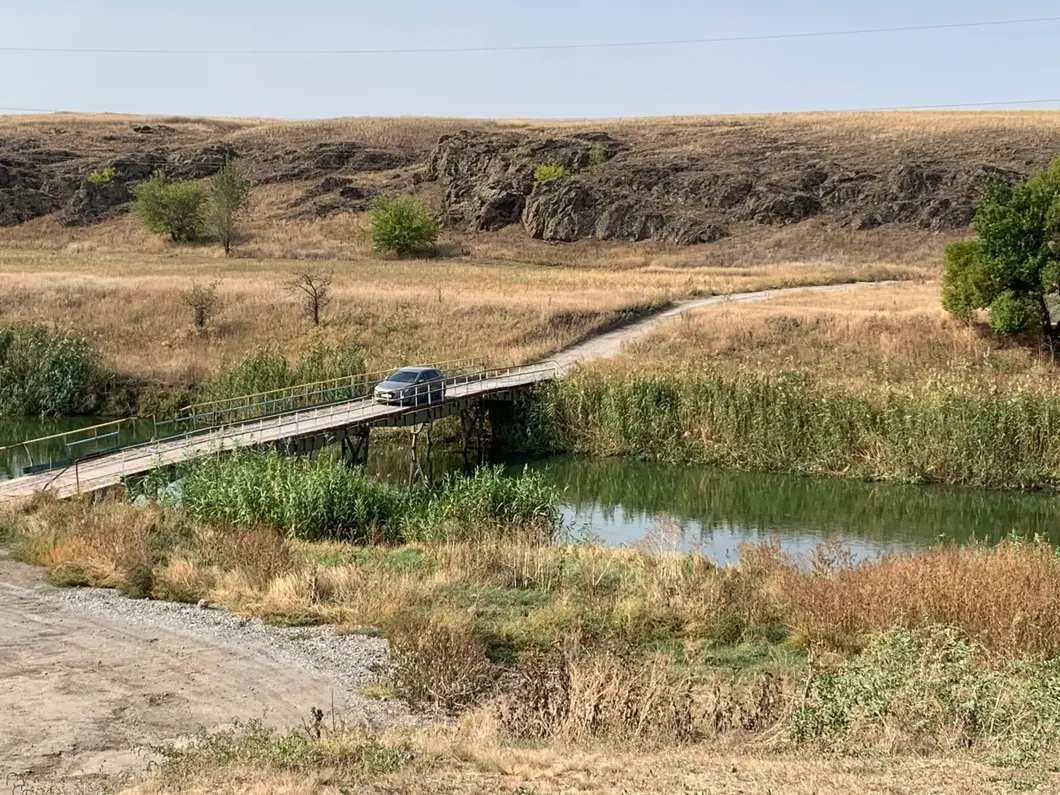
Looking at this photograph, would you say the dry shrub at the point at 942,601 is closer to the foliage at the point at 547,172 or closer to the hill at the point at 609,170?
the hill at the point at 609,170

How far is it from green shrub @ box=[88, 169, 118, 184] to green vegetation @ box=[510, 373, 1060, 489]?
79337 mm

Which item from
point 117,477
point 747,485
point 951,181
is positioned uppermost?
point 951,181

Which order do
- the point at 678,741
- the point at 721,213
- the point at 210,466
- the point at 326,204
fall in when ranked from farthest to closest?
the point at 326,204 → the point at 721,213 → the point at 210,466 → the point at 678,741

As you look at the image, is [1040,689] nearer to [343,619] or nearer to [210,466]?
[343,619]

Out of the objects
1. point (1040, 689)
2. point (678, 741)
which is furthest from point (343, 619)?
point (1040, 689)

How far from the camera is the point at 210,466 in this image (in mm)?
25656

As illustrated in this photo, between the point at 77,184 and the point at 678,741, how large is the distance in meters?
109

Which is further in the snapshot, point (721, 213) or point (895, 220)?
point (721, 213)

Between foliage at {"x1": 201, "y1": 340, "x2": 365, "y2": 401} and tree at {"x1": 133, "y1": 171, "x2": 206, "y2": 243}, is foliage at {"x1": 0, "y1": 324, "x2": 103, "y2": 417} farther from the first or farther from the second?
tree at {"x1": 133, "y1": 171, "x2": 206, "y2": 243}

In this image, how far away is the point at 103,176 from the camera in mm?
105875

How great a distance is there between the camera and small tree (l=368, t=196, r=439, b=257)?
83750 millimetres

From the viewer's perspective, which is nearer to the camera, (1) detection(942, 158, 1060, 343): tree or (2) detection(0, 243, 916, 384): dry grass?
(1) detection(942, 158, 1060, 343): tree

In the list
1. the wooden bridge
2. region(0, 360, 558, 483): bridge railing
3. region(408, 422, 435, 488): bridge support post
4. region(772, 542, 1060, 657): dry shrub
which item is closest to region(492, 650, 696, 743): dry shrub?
region(772, 542, 1060, 657): dry shrub

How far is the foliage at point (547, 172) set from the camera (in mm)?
95569
